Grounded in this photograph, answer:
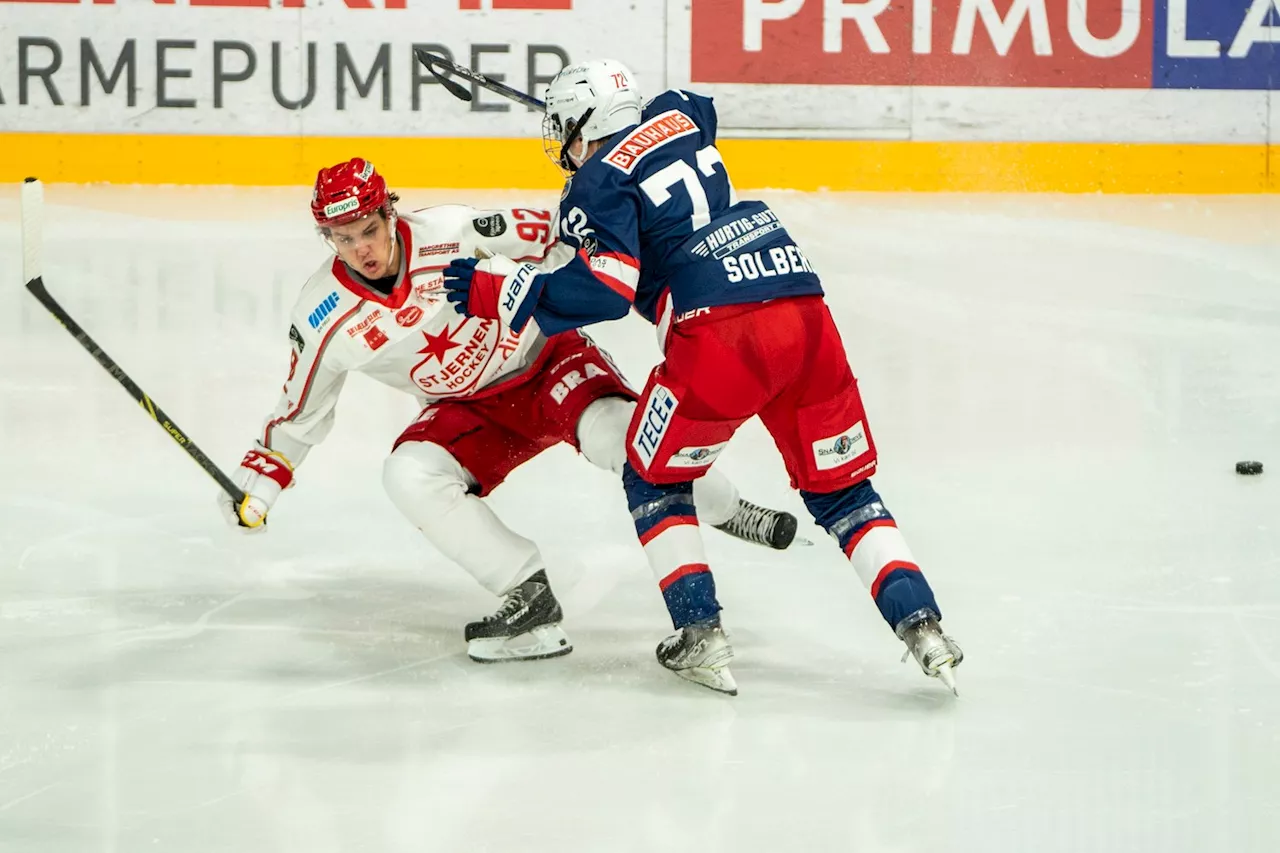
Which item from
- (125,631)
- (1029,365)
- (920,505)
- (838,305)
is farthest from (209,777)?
(838,305)

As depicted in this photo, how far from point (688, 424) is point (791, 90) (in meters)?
6.21

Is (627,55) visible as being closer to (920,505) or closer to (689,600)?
(920,505)

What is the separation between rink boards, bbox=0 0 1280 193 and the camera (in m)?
8.80

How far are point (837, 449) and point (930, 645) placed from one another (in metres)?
0.36

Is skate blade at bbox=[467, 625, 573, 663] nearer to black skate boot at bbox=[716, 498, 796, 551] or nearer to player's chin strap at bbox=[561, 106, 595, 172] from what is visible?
black skate boot at bbox=[716, 498, 796, 551]

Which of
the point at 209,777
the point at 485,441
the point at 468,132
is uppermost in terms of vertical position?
the point at 468,132

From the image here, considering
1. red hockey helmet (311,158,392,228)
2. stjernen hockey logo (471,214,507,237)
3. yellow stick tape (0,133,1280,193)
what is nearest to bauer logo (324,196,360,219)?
red hockey helmet (311,158,392,228)

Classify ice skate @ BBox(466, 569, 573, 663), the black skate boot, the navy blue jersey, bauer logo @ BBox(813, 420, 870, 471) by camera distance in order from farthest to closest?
the black skate boot
ice skate @ BBox(466, 569, 573, 663)
bauer logo @ BBox(813, 420, 870, 471)
the navy blue jersey

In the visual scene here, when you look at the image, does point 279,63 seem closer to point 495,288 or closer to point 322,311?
point 322,311

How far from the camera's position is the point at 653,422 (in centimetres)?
299

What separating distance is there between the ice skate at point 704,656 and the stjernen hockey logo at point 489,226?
2.78ft

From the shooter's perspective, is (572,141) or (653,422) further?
(572,141)

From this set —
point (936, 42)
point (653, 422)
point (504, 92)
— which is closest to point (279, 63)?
point (936, 42)

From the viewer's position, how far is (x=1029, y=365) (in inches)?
217
